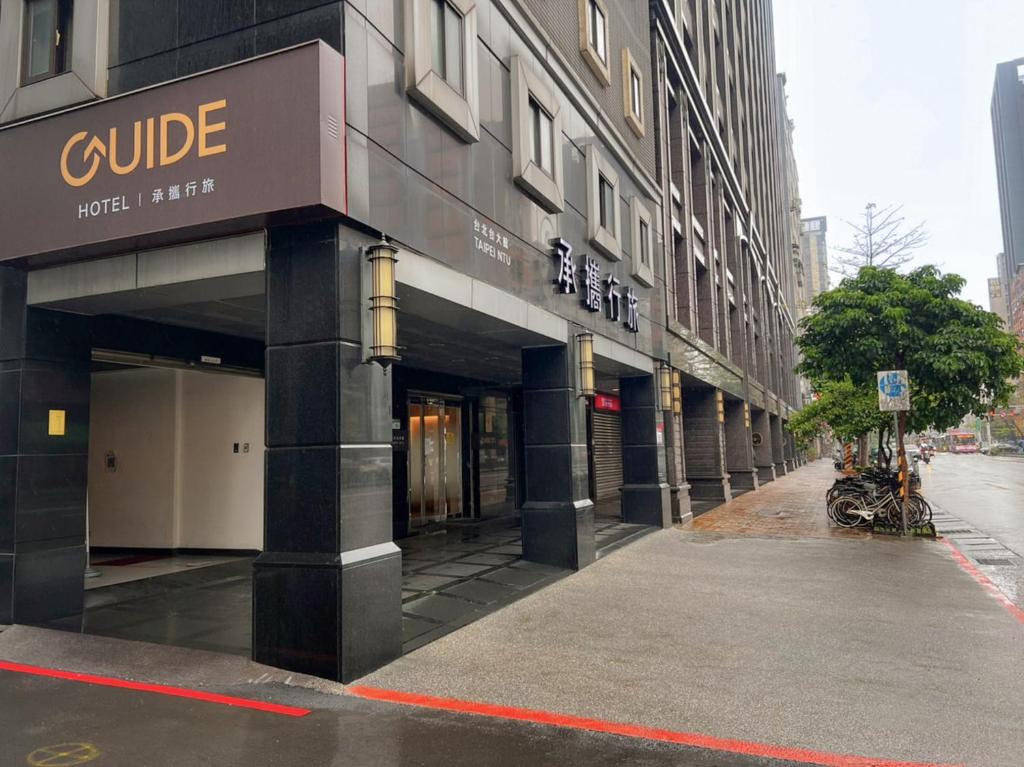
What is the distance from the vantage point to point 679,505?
17.0 m

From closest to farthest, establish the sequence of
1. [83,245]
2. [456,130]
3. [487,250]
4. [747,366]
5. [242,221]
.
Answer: [242,221] < [83,245] < [456,130] < [487,250] < [747,366]

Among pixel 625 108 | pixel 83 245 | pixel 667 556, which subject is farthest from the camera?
pixel 625 108

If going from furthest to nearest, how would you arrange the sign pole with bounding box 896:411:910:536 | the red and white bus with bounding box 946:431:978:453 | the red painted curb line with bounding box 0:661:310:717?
the red and white bus with bounding box 946:431:978:453, the sign pole with bounding box 896:411:910:536, the red painted curb line with bounding box 0:661:310:717

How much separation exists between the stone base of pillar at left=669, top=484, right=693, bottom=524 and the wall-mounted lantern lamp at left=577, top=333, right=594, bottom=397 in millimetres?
6432

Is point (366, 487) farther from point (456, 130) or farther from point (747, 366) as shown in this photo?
point (747, 366)

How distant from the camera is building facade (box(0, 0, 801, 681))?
6.21m

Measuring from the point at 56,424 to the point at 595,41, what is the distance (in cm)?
1148

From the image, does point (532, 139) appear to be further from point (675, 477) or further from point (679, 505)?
point (679, 505)

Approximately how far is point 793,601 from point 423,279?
5.90 meters

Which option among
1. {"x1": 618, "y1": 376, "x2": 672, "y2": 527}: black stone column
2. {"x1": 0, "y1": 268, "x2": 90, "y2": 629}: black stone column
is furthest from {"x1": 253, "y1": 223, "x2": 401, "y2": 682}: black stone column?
{"x1": 618, "y1": 376, "x2": 672, "y2": 527}: black stone column

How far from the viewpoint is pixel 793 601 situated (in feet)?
28.3

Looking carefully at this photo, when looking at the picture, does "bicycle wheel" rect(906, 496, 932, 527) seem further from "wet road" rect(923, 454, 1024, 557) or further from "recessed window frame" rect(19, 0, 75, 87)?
"recessed window frame" rect(19, 0, 75, 87)

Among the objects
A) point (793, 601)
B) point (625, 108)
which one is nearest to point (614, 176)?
point (625, 108)

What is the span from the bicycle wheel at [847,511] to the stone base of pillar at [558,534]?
7.26 meters
